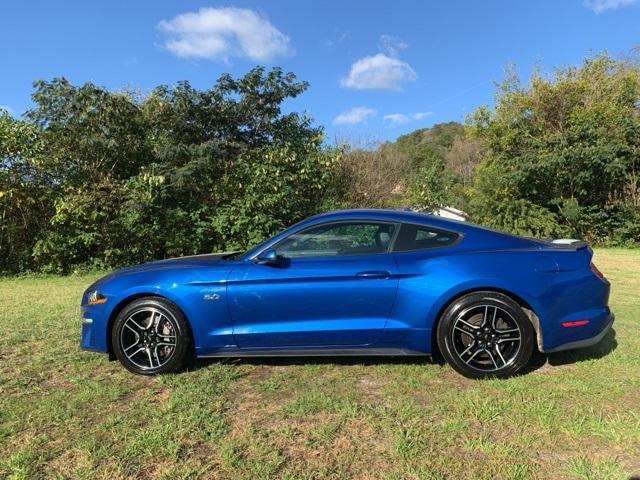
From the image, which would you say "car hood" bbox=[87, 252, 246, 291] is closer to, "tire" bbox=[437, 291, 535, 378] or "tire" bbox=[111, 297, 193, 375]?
"tire" bbox=[111, 297, 193, 375]

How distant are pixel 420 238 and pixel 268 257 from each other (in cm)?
124

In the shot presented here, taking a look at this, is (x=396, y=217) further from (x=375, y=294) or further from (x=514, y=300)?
(x=514, y=300)

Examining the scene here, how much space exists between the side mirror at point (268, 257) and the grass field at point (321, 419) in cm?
94

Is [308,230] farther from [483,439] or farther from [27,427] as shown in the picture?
[27,427]

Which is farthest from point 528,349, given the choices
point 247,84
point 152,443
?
point 247,84

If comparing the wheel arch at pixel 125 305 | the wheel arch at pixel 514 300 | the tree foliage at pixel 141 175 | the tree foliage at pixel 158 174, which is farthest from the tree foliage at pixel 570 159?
the wheel arch at pixel 125 305

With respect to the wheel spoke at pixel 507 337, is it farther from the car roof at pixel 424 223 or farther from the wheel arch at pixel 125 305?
the wheel arch at pixel 125 305

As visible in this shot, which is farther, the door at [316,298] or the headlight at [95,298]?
the headlight at [95,298]

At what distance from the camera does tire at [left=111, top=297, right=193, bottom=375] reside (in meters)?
4.22

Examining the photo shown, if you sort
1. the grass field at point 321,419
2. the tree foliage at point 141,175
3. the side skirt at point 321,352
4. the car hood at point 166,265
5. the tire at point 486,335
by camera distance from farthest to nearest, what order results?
the tree foliage at point 141,175, the car hood at point 166,265, the side skirt at point 321,352, the tire at point 486,335, the grass field at point 321,419

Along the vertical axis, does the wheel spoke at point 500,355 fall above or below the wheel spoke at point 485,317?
below

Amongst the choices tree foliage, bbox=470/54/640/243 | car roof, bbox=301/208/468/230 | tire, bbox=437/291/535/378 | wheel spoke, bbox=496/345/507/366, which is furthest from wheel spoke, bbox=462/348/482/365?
tree foliage, bbox=470/54/640/243

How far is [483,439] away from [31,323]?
5561 mm

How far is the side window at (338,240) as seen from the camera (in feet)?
13.9
